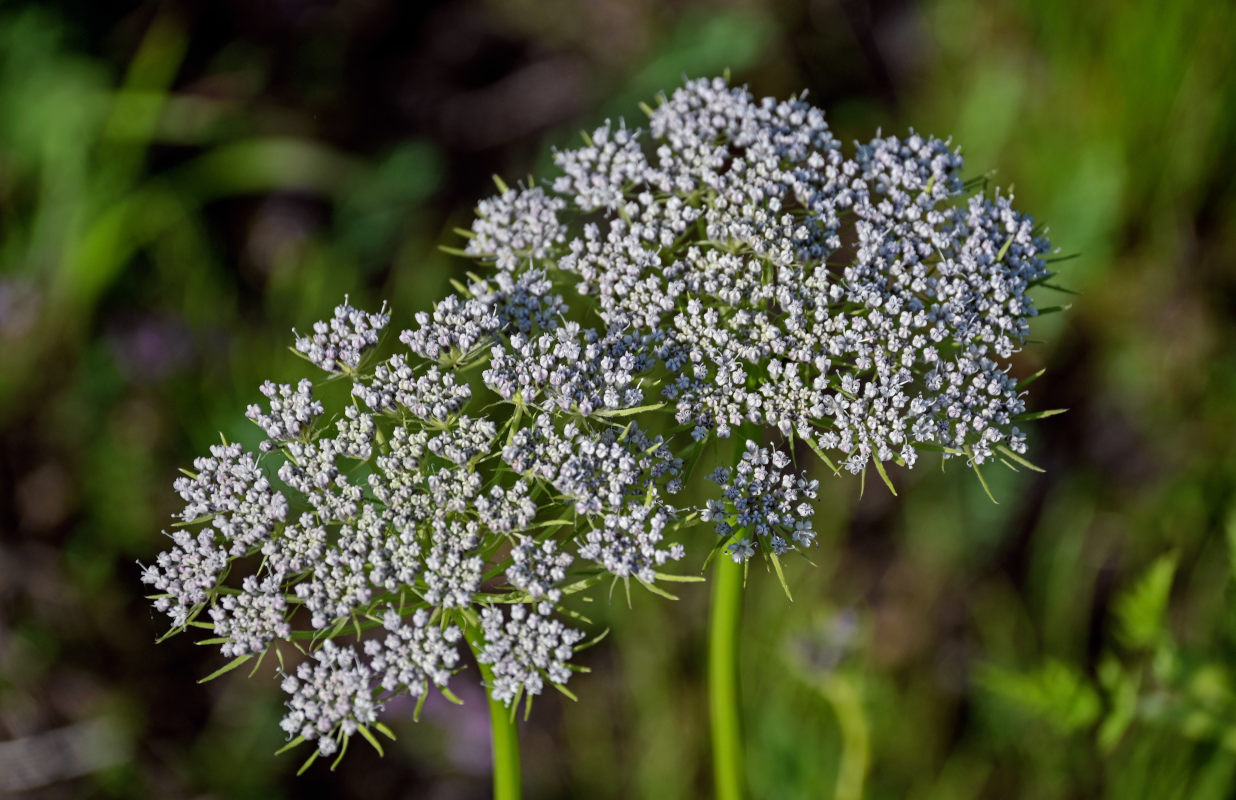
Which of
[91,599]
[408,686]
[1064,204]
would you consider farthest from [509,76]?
[408,686]

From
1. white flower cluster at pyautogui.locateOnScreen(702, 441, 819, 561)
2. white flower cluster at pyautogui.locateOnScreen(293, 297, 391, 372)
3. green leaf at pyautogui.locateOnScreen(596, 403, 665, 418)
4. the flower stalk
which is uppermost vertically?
white flower cluster at pyautogui.locateOnScreen(293, 297, 391, 372)

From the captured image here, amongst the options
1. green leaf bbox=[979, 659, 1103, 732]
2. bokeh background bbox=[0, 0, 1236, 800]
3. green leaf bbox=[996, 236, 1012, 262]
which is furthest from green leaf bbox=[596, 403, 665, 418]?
bokeh background bbox=[0, 0, 1236, 800]

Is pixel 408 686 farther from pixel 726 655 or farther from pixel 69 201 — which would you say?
pixel 69 201

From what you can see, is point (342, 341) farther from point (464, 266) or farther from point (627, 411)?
point (464, 266)

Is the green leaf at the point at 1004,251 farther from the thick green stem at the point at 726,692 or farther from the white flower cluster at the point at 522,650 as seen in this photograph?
the white flower cluster at the point at 522,650

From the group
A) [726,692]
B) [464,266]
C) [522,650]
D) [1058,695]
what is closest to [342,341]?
[522,650]

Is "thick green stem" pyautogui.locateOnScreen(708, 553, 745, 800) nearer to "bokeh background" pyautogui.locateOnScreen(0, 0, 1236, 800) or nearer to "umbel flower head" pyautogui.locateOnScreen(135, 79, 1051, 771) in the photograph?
"umbel flower head" pyautogui.locateOnScreen(135, 79, 1051, 771)
